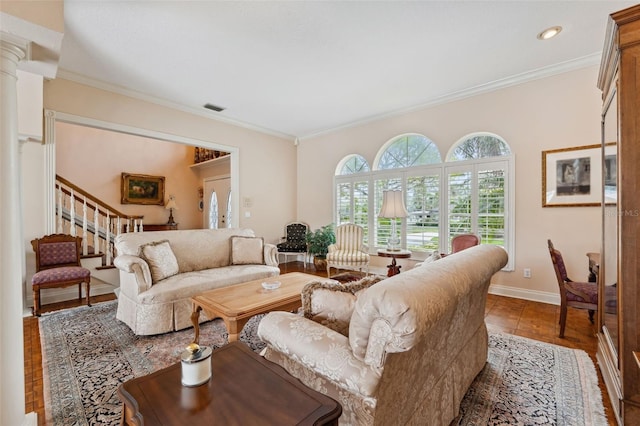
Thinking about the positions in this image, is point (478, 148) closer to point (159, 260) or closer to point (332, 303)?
point (332, 303)

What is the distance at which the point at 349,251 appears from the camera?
4754mm

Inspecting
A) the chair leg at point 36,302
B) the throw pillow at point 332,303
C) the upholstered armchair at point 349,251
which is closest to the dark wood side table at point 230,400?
the throw pillow at point 332,303

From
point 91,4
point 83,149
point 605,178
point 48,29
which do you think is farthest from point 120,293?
point 83,149

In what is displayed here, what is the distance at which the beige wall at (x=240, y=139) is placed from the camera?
369 centimetres

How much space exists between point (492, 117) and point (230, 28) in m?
3.58

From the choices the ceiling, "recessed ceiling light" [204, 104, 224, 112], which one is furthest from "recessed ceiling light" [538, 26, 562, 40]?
"recessed ceiling light" [204, 104, 224, 112]

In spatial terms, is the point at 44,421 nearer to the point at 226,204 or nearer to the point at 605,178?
the point at 605,178

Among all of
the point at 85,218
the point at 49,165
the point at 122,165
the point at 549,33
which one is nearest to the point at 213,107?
the point at 49,165

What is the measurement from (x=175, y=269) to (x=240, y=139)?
319cm

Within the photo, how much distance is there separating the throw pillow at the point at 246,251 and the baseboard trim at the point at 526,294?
334 centimetres

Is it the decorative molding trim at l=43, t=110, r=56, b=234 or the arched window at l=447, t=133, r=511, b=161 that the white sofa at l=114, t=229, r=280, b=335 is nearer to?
the decorative molding trim at l=43, t=110, r=56, b=234

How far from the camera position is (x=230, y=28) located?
2711 millimetres

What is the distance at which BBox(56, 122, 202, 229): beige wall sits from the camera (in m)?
5.88

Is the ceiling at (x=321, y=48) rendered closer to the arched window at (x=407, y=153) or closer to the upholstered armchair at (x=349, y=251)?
the arched window at (x=407, y=153)
